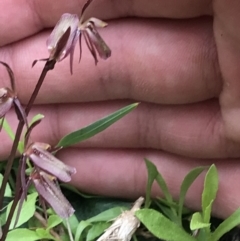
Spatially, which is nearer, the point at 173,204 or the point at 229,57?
the point at 229,57

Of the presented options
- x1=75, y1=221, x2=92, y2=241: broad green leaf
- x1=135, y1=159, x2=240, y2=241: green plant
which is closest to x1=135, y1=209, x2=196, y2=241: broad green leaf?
x1=135, y1=159, x2=240, y2=241: green plant

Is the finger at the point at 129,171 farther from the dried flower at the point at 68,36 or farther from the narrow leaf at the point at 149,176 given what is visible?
the dried flower at the point at 68,36

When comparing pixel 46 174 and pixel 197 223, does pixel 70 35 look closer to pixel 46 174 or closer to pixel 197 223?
pixel 46 174

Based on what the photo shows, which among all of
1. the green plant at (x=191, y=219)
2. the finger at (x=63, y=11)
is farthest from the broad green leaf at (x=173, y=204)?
the finger at (x=63, y=11)

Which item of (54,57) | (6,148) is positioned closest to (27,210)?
(6,148)

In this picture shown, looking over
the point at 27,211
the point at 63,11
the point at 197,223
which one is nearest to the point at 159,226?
the point at 197,223
